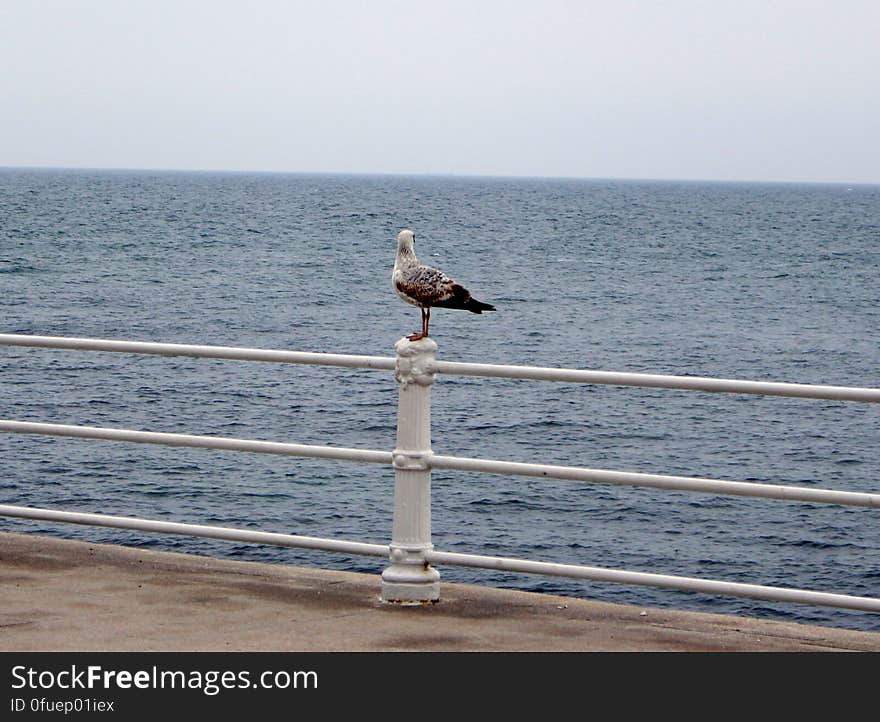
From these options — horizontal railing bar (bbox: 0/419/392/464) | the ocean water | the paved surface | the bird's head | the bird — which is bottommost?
the ocean water

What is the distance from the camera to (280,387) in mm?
37531

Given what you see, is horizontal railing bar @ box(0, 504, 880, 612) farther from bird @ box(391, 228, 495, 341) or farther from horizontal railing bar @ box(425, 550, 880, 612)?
bird @ box(391, 228, 495, 341)

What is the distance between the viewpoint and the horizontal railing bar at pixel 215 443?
5875 millimetres

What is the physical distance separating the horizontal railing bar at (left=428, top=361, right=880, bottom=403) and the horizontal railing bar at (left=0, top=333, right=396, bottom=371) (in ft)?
1.05

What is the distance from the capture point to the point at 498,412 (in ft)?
114

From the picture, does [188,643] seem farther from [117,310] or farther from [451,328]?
[117,310]

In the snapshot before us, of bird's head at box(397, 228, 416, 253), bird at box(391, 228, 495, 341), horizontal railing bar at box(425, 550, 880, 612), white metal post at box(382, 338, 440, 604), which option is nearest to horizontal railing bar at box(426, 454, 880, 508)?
white metal post at box(382, 338, 440, 604)

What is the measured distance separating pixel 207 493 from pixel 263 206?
154 m

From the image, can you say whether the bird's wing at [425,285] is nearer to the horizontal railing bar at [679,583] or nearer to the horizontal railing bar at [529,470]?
the horizontal railing bar at [529,470]

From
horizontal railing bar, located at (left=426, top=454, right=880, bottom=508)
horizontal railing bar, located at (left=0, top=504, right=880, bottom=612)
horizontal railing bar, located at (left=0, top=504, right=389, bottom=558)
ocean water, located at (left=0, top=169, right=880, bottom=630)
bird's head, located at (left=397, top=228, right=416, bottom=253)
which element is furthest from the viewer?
ocean water, located at (left=0, top=169, right=880, bottom=630)

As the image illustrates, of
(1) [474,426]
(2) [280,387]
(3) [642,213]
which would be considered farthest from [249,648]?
(3) [642,213]

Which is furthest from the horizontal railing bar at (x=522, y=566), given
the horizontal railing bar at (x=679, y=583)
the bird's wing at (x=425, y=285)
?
the bird's wing at (x=425, y=285)

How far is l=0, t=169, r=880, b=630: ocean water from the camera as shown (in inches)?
889

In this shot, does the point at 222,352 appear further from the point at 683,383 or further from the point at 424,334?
the point at 683,383
